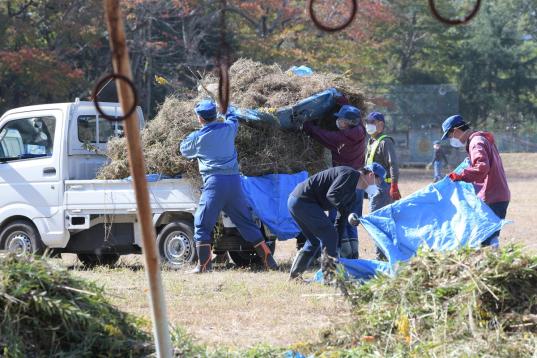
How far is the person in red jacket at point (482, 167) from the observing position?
9.71 m

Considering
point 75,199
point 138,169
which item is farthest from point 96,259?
point 138,169

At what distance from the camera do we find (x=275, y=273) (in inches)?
437

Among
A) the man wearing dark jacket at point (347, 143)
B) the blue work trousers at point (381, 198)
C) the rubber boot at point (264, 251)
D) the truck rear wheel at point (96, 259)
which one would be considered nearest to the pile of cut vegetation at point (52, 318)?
the rubber boot at point (264, 251)

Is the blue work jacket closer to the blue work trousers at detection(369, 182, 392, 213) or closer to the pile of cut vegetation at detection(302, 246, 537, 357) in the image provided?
the blue work trousers at detection(369, 182, 392, 213)

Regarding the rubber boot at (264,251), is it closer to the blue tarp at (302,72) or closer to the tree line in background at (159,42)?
the blue tarp at (302,72)

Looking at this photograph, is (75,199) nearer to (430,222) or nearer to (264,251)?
(264,251)

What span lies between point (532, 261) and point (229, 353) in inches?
83.9

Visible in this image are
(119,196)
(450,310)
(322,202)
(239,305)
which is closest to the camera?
(450,310)

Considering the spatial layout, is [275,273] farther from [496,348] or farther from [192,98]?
[496,348]

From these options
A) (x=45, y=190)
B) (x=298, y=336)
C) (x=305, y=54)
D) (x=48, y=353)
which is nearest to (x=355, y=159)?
(x=45, y=190)

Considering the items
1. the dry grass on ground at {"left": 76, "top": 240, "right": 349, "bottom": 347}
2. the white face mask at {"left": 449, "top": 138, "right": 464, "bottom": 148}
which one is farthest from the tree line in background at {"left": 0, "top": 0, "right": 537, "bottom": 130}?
the white face mask at {"left": 449, "top": 138, "right": 464, "bottom": 148}

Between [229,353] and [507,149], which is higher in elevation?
[229,353]

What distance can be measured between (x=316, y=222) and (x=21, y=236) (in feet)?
15.1

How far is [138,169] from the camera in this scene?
4289 mm
